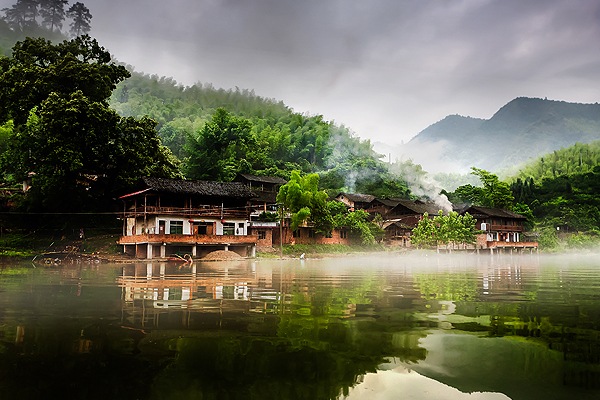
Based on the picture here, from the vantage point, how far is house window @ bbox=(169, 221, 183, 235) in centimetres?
3409

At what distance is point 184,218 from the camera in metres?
34.7

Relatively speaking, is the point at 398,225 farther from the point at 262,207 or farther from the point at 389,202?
the point at 262,207

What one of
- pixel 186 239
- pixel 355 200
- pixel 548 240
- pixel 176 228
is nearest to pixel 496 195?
Answer: pixel 548 240

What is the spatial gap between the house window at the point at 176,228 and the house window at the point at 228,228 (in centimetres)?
417

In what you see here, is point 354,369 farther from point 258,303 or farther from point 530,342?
point 258,303

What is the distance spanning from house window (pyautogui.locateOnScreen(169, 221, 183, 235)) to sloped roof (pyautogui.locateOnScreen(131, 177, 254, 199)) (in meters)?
2.66

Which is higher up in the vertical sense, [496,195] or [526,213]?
[496,195]

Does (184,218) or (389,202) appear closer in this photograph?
(184,218)

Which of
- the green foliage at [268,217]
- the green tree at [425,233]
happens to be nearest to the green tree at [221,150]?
the green foliage at [268,217]

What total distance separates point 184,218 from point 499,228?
48174mm

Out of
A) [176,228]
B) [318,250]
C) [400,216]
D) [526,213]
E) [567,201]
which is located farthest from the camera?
[526,213]

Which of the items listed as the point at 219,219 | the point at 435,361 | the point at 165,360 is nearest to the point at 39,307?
the point at 165,360

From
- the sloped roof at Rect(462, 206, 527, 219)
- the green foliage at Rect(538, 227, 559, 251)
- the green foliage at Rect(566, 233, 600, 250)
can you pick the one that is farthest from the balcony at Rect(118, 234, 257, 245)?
the green foliage at Rect(566, 233, 600, 250)

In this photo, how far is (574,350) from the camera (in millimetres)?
4871
